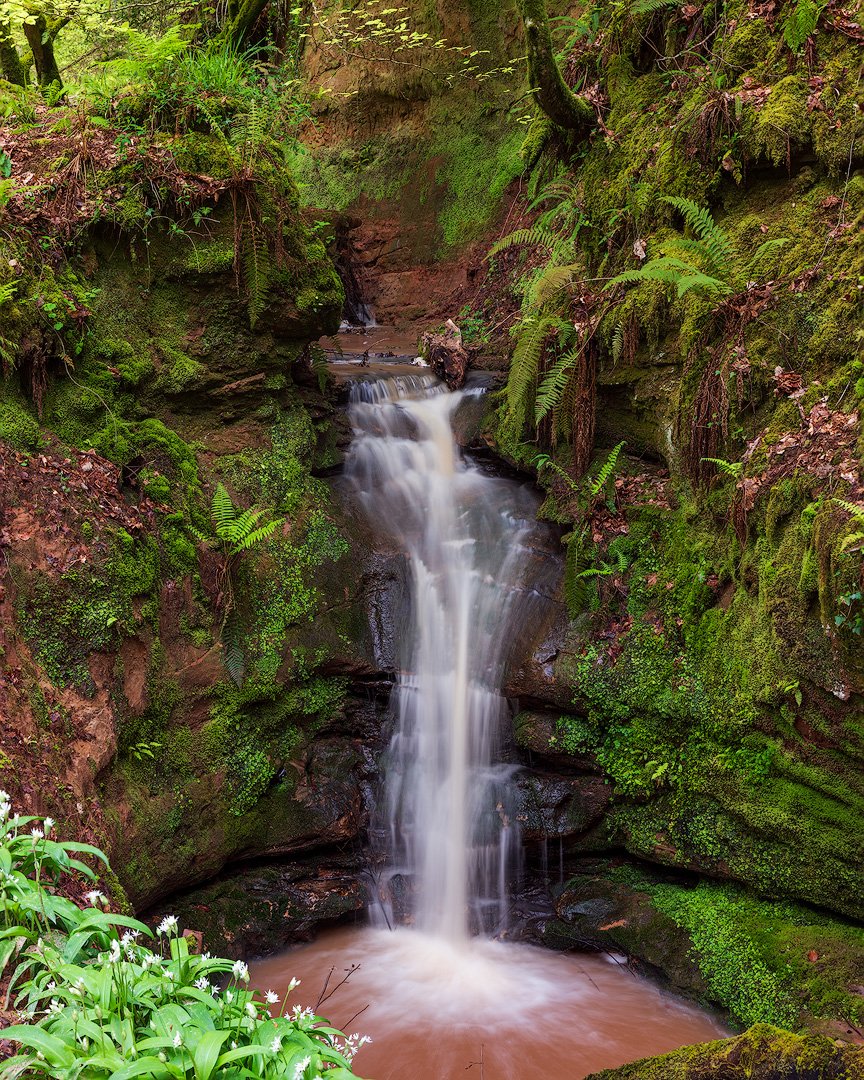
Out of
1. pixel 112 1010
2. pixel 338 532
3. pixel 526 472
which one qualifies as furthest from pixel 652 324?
pixel 112 1010

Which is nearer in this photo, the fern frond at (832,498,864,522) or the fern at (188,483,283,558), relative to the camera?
the fern frond at (832,498,864,522)

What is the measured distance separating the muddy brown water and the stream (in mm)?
12

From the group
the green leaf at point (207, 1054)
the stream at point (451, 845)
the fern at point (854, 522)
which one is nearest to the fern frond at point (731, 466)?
the fern at point (854, 522)

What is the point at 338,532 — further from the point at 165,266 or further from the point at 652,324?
the point at 652,324

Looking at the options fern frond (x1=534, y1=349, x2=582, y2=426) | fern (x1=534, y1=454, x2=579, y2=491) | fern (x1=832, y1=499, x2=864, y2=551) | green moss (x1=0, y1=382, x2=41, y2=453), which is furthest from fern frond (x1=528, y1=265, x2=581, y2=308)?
green moss (x1=0, y1=382, x2=41, y2=453)

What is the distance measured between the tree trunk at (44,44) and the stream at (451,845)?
5.27 metres

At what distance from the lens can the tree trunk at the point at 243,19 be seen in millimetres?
9414

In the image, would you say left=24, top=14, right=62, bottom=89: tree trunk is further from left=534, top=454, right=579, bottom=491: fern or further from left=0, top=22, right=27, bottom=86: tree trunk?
left=534, top=454, right=579, bottom=491: fern

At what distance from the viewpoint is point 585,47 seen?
8406 mm

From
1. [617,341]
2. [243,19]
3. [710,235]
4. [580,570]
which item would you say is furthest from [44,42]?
[580,570]

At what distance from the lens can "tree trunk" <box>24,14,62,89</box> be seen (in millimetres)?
9023

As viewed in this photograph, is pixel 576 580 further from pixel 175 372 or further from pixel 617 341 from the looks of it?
pixel 175 372

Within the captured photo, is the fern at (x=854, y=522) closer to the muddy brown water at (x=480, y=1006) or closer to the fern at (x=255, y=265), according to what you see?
the muddy brown water at (x=480, y=1006)

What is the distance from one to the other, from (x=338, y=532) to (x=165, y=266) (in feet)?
8.87
